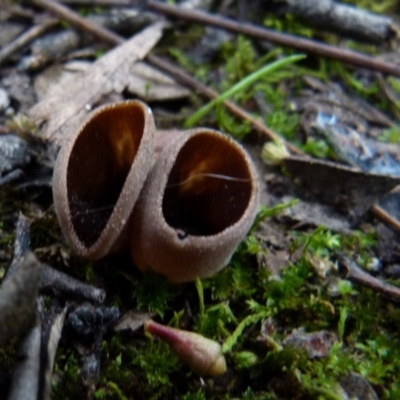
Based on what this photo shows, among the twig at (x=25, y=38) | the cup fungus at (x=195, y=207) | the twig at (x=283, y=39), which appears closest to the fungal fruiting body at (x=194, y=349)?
the cup fungus at (x=195, y=207)

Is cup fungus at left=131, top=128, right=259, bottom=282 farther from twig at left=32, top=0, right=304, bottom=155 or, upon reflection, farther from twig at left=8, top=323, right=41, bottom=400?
twig at left=32, top=0, right=304, bottom=155

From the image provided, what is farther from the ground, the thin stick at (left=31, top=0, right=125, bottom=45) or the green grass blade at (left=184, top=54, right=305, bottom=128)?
the thin stick at (left=31, top=0, right=125, bottom=45)

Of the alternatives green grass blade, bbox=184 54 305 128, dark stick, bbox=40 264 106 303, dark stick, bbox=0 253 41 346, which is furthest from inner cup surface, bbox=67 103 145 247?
green grass blade, bbox=184 54 305 128

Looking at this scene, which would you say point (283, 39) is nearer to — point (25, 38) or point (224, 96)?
point (224, 96)

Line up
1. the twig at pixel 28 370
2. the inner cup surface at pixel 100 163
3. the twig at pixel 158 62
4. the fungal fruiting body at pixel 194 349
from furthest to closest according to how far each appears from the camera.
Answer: the twig at pixel 158 62 < the inner cup surface at pixel 100 163 < the fungal fruiting body at pixel 194 349 < the twig at pixel 28 370

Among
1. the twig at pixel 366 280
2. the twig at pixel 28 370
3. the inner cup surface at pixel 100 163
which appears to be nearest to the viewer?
the twig at pixel 28 370

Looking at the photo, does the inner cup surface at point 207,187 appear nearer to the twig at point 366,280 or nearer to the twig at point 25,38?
the twig at point 366,280
